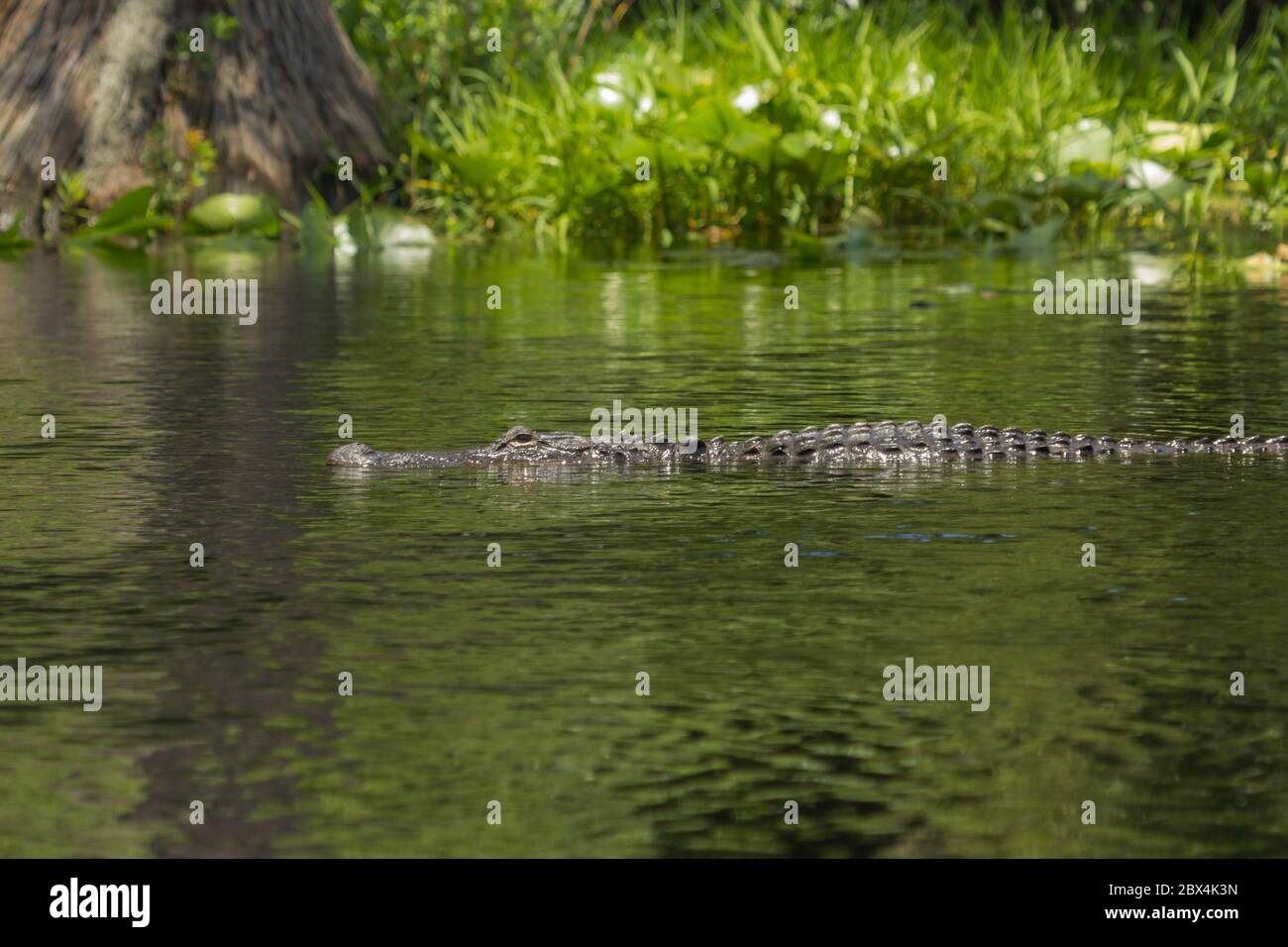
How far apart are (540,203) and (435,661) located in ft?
50.3

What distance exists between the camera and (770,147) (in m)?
18.5

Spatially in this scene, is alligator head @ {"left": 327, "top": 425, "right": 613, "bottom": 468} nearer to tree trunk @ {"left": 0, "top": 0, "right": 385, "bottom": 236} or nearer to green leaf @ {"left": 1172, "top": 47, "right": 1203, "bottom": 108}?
tree trunk @ {"left": 0, "top": 0, "right": 385, "bottom": 236}

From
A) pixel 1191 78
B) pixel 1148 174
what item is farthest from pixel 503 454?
pixel 1191 78

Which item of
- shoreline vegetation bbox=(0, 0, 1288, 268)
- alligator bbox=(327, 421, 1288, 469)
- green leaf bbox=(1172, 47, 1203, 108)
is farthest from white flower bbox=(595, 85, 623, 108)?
alligator bbox=(327, 421, 1288, 469)

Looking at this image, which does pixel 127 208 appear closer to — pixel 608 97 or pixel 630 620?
pixel 608 97

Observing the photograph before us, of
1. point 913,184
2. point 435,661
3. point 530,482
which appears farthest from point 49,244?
point 435,661

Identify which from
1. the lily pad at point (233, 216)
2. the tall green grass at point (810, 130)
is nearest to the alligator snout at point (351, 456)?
the tall green grass at point (810, 130)

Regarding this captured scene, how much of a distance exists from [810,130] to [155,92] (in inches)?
225

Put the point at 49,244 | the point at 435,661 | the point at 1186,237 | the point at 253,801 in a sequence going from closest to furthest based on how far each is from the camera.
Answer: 1. the point at 253,801
2. the point at 435,661
3. the point at 1186,237
4. the point at 49,244

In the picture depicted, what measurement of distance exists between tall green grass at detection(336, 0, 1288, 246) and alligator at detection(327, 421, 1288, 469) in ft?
30.9

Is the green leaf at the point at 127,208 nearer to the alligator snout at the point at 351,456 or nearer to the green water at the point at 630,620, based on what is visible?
the green water at the point at 630,620

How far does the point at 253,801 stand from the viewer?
4438 mm
